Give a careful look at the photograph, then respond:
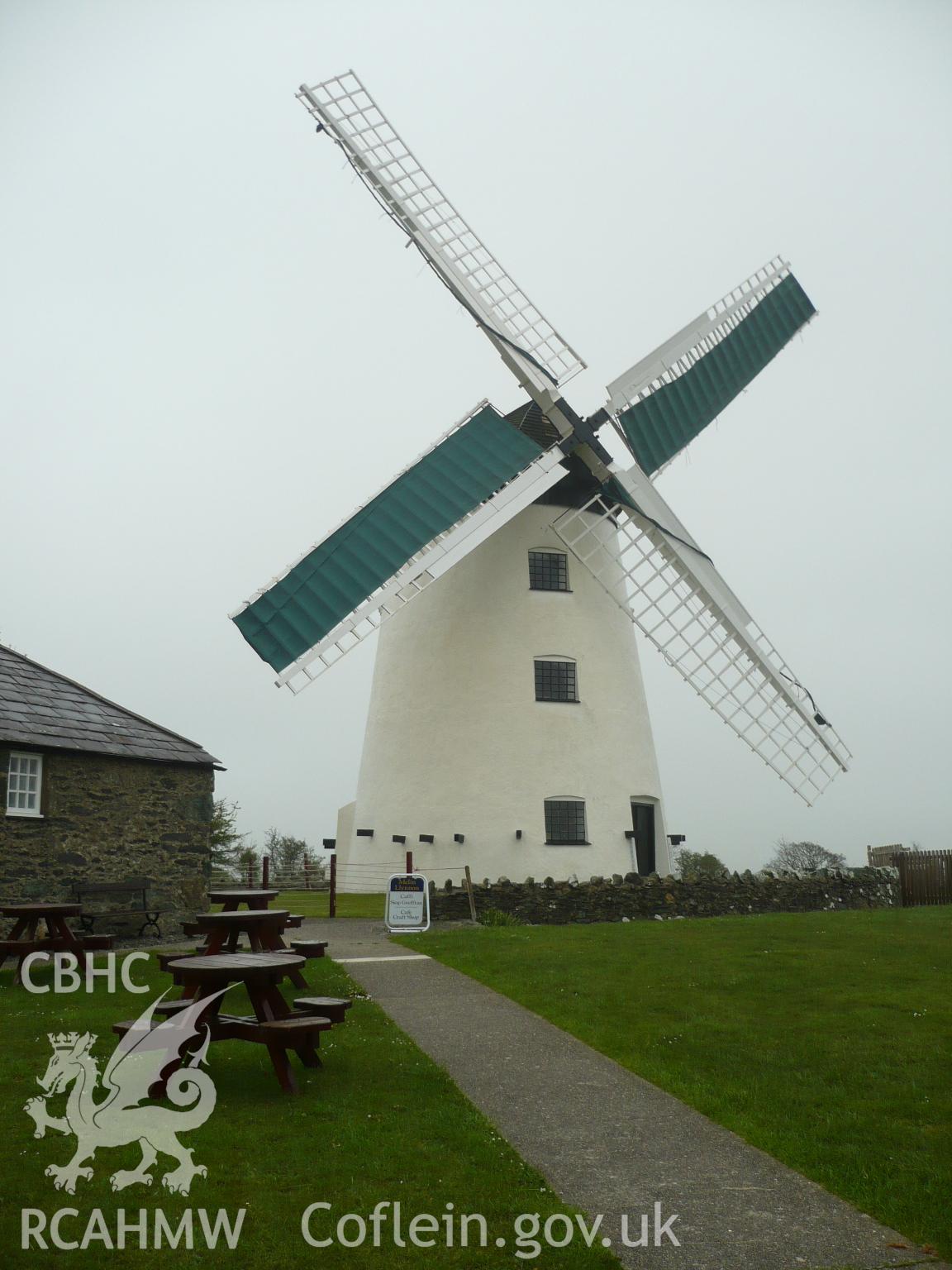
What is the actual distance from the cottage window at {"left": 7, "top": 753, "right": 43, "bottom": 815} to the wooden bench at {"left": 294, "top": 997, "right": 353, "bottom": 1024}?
7841 millimetres

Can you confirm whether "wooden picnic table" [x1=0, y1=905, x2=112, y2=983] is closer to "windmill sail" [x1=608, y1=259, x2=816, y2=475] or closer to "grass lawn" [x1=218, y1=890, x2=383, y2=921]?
"grass lawn" [x1=218, y1=890, x2=383, y2=921]

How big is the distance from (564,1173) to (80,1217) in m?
2.43

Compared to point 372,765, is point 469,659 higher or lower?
higher

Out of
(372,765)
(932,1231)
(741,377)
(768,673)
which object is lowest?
(932,1231)

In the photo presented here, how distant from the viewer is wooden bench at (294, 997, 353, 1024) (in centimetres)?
762

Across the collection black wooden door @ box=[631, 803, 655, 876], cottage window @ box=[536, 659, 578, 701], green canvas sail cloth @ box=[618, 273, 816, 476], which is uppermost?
green canvas sail cloth @ box=[618, 273, 816, 476]

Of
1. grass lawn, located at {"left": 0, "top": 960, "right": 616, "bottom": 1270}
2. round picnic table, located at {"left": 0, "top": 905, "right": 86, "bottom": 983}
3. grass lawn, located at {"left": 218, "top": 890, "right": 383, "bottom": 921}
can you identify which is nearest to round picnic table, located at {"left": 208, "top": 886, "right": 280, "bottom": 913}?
round picnic table, located at {"left": 0, "top": 905, "right": 86, "bottom": 983}

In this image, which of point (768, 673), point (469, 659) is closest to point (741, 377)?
point (768, 673)

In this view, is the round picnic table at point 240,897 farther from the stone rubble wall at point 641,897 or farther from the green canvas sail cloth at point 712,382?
the green canvas sail cloth at point 712,382

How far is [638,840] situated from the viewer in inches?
792

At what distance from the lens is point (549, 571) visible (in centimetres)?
2016

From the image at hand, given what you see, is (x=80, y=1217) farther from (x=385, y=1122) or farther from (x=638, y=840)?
(x=638, y=840)

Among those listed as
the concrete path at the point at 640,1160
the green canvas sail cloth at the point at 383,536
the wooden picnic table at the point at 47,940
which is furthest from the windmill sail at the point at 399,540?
the concrete path at the point at 640,1160

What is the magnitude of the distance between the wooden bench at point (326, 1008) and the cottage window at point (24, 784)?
784cm
